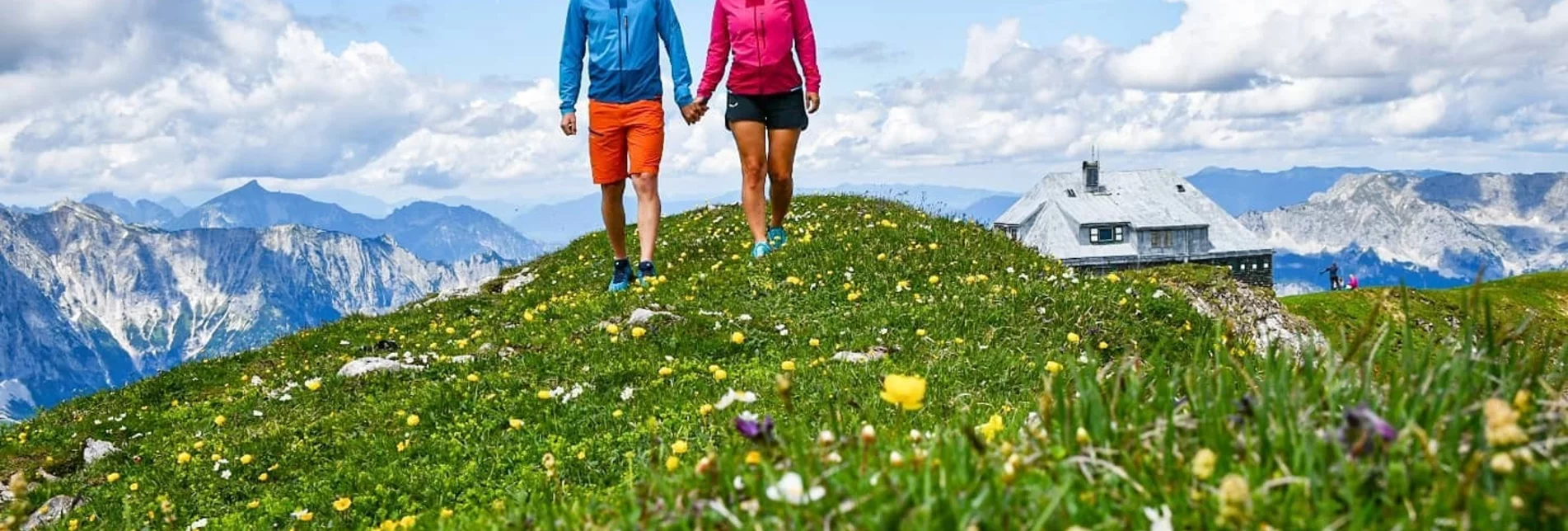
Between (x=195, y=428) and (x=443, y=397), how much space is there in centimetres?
364

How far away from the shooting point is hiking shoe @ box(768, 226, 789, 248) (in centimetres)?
1514

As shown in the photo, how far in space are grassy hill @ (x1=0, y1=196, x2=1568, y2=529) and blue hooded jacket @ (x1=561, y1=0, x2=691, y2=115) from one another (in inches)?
97.0

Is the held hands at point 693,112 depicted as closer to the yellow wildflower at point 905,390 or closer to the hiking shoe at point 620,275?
the hiking shoe at point 620,275

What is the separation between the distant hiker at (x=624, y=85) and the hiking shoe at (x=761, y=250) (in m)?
1.41

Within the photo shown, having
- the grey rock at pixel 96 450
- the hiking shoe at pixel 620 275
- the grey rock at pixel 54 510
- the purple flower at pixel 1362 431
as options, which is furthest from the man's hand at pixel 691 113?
the purple flower at pixel 1362 431

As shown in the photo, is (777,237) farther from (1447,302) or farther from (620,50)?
(1447,302)

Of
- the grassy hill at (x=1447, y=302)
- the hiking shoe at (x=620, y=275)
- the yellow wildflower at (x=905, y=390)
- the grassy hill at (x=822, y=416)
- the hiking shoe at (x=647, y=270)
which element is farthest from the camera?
the grassy hill at (x=1447, y=302)

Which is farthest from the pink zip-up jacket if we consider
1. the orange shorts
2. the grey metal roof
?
the grey metal roof

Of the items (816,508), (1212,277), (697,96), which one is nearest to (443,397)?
(697,96)

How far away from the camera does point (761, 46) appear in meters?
13.4

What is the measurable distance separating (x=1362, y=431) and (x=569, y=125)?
1220cm

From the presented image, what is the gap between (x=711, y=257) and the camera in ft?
51.2

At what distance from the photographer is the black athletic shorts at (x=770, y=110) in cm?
1374

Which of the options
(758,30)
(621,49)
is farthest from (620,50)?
(758,30)
